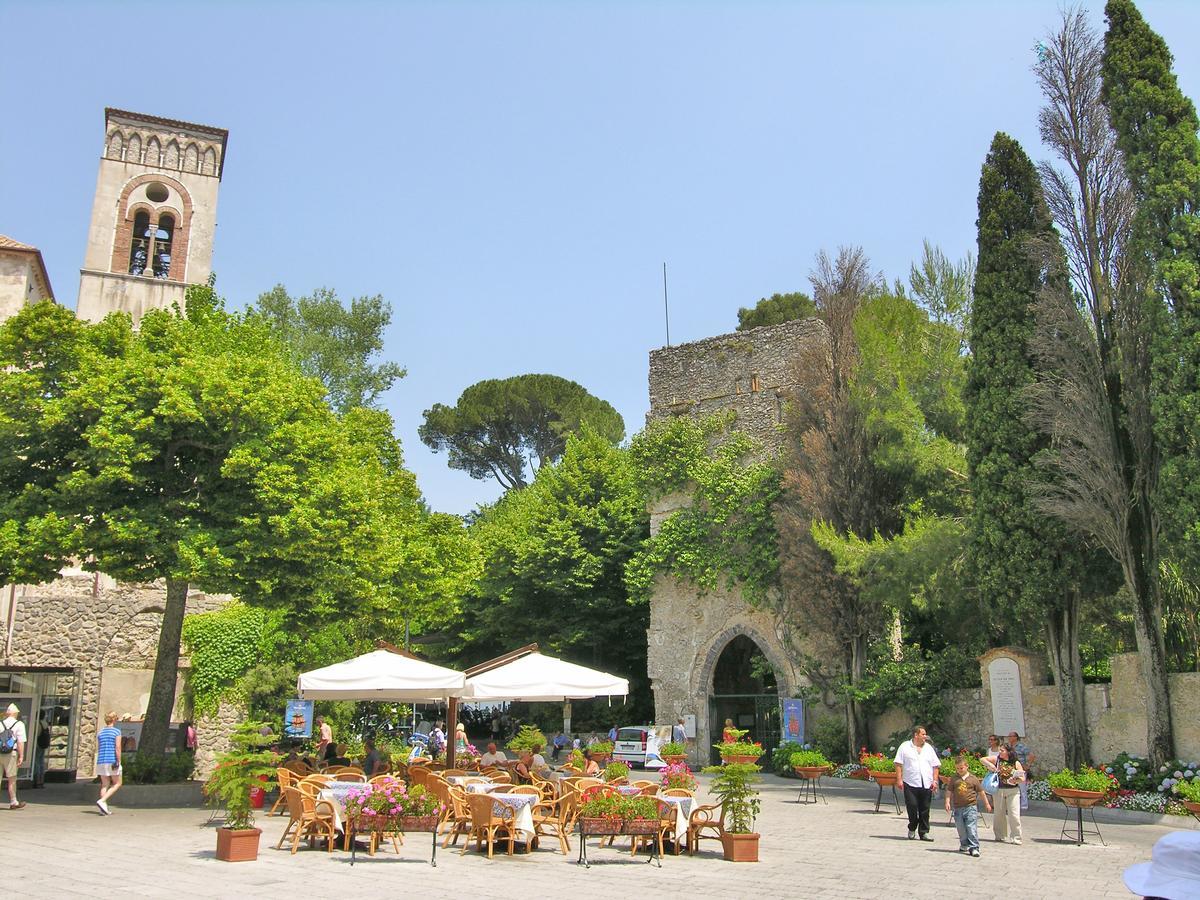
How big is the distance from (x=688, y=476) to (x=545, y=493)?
21.9 feet

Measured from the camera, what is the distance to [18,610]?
18.8 meters

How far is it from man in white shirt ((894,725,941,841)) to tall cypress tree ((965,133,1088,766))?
5346 mm

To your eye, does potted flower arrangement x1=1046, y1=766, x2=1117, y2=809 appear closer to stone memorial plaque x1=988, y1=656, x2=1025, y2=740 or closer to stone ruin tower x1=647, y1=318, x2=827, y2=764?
stone memorial plaque x1=988, y1=656, x2=1025, y2=740

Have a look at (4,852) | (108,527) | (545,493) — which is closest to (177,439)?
(108,527)

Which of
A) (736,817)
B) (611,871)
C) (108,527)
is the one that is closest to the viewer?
(611,871)

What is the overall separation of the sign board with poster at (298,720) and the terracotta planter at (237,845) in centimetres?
926

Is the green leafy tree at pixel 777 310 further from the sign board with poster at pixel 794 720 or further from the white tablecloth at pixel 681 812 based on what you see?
the white tablecloth at pixel 681 812

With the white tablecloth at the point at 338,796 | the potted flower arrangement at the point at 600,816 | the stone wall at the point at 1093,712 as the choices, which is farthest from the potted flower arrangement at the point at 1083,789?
the white tablecloth at the point at 338,796

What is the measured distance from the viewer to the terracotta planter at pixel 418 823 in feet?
30.1

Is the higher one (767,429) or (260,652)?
(767,429)

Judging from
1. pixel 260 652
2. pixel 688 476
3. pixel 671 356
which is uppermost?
pixel 671 356

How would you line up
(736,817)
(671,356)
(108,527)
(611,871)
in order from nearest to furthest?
(611,871)
(736,817)
(108,527)
(671,356)

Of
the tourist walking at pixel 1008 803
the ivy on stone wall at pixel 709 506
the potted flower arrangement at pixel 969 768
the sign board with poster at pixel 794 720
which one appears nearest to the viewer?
the tourist walking at pixel 1008 803

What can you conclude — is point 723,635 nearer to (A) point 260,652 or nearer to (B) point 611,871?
(A) point 260,652
